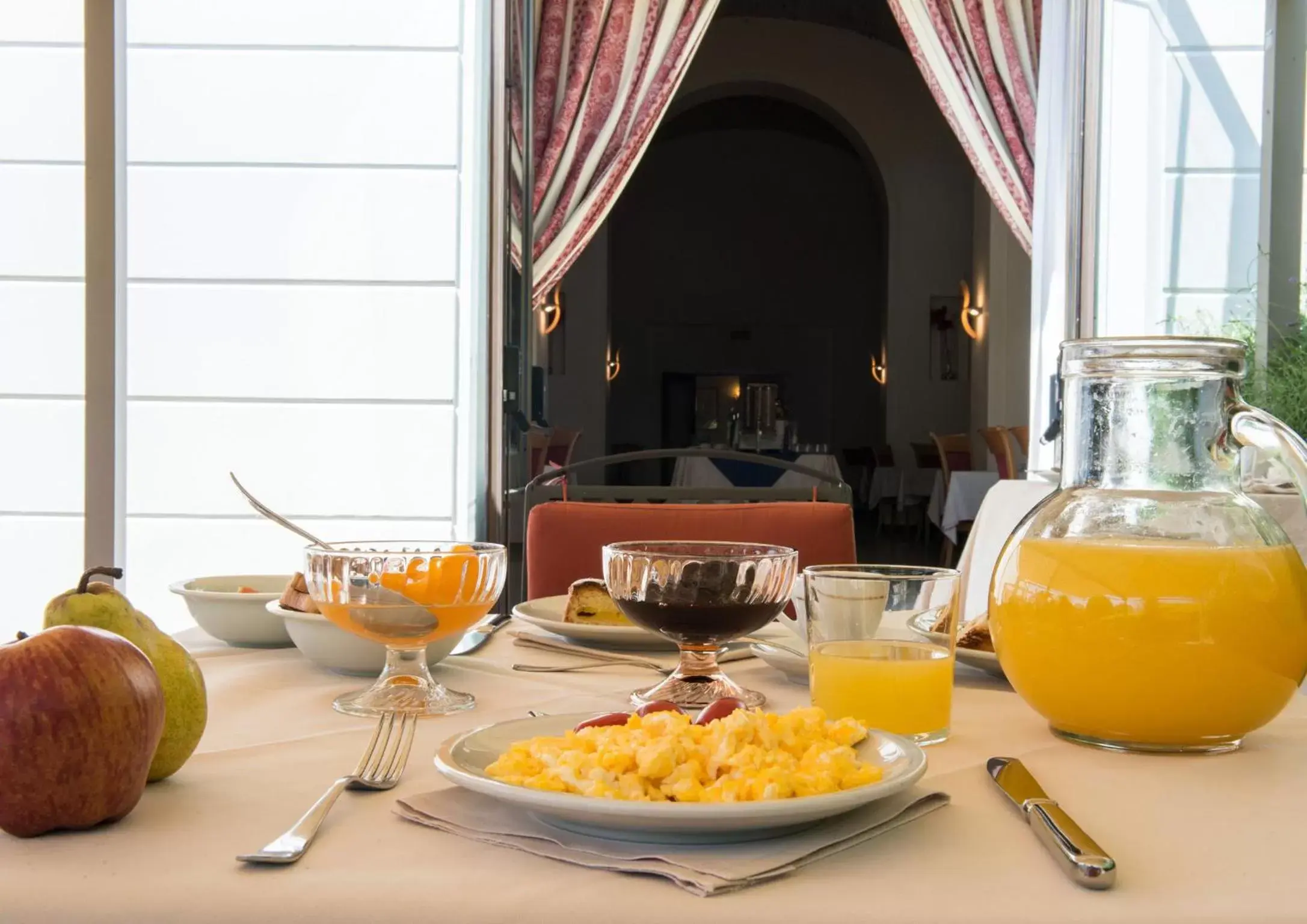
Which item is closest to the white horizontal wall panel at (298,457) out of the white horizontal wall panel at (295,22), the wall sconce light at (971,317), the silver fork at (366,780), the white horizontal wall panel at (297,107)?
the white horizontal wall panel at (297,107)

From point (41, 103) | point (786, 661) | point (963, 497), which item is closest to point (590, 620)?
point (786, 661)

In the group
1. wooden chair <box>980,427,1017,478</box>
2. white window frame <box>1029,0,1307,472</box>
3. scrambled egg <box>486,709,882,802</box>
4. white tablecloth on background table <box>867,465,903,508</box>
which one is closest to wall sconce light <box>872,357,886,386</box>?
white tablecloth on background table <box>867,465,903,508</box>

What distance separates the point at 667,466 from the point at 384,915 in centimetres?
1165

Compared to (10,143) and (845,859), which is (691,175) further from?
(845,859)

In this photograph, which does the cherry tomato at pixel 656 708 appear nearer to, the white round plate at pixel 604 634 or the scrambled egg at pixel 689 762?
the scrambled egg at pixel 689 762

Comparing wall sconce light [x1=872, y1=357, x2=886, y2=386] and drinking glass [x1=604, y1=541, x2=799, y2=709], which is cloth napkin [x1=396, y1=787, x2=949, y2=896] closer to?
drinking glass [x1=604, y1=541, x2=799, y2=709]

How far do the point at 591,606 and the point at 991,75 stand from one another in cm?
328

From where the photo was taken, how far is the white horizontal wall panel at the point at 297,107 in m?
3.09

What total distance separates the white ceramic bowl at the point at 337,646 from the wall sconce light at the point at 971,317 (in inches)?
327

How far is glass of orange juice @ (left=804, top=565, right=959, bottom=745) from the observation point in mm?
678

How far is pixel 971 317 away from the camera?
9148 mm

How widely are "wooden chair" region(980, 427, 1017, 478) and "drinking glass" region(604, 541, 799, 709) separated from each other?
560 cm

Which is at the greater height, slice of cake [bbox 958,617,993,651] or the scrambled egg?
the scrambled egg

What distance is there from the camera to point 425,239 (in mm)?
3115
